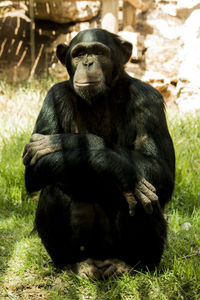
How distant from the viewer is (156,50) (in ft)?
34.7

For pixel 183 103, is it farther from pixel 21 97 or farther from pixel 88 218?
pixel 88 218

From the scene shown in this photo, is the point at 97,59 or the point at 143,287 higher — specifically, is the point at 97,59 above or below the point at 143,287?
above

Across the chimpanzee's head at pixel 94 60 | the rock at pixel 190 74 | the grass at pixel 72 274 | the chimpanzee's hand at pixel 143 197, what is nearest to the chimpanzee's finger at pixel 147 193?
the chimpanzee's hand at pixel 143 197

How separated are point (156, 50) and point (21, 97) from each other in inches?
163

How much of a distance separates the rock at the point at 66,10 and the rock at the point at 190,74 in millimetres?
2674

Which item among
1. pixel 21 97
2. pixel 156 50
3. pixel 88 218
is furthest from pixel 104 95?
pixel 156 50

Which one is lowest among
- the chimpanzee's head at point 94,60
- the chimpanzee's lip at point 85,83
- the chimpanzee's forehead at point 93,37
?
the chimpanzee's lip at point 85,83

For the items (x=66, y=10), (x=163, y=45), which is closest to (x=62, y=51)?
(x=66, y=10)

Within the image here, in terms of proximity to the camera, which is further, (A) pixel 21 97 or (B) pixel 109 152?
(A) pixel 21 97

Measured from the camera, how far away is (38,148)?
2928mm

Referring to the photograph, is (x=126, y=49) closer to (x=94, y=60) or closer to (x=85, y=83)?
(x=94, y=60)

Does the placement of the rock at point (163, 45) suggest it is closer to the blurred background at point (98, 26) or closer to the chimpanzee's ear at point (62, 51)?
the blurred background at point (98, 26)

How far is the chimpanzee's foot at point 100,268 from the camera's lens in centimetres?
305

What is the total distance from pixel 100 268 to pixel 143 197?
0.77 meters
